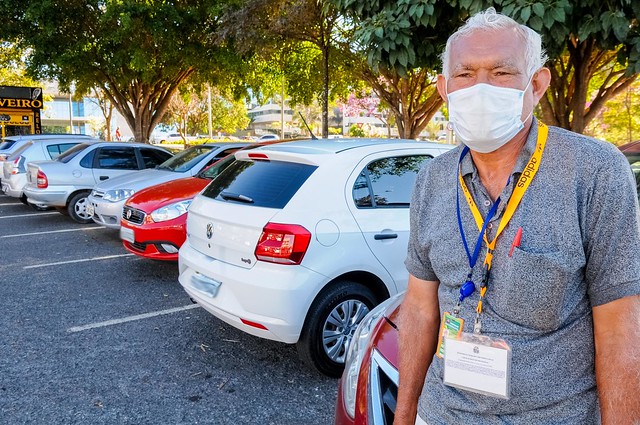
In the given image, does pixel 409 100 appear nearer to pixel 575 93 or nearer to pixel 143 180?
pixel 575 93

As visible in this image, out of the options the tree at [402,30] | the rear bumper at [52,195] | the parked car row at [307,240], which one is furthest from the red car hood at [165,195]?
the rear bumper at [52,195]

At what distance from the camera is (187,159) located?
26.8 feet

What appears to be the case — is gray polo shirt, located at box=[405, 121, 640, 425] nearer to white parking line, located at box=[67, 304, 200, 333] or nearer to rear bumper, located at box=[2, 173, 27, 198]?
white parking line, located at box=[67, 304, 200, 333]

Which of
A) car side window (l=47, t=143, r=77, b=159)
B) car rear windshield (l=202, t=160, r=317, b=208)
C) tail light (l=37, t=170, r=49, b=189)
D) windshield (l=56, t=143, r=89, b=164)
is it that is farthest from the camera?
car side window (l=47, t=143, r=77, b=159)

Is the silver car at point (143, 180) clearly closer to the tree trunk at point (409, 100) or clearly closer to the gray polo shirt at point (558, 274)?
the gray polo shirt at point (558, 274)

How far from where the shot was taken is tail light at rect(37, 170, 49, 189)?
9352mm

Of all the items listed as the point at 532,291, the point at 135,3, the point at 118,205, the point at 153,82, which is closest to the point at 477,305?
the point at 532,291

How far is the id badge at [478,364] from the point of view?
1256mm

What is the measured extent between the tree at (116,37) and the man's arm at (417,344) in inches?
493

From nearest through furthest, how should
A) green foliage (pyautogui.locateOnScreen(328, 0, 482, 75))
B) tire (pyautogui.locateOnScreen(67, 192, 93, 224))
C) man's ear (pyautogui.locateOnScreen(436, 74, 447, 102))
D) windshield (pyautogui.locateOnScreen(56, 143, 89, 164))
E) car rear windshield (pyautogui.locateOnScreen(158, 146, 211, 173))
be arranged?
man's ear (pyautogui.locateOnScreen(436, 74, 447, 102)) < green foliage (pyautogui.locateOnScreen(328, 0, 482, 75)) < car rear windshield (pyautogui.locateOnScreen(158, 146, 211, 173)) < tire (pyautogui.locateOnScreen(67, 192, 93, 224)) < windshield (pyautogui.locateOnScreen(56, 143, 89, 164))

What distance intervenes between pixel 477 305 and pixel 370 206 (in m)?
2.48

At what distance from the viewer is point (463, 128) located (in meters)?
1.41

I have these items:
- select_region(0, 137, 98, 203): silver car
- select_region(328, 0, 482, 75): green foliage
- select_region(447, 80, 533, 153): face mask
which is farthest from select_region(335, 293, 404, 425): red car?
select_region(0, 137, 98, 203): silver car

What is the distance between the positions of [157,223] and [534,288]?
16.9ft
